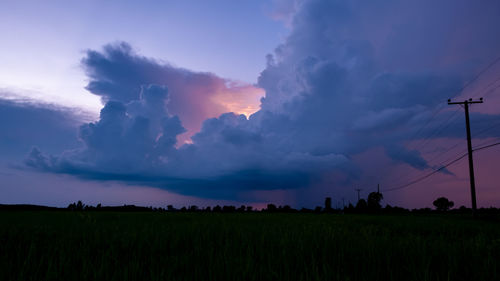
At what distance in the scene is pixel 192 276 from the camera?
2199mm

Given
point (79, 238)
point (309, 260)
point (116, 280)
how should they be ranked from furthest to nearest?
1. point (79, 238)
2. point (309, 260)
3. point (116, 280)

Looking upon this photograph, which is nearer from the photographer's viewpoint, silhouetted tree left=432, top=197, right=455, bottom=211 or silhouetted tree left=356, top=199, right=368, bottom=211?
silhouetted tree left=356, top=199, right=368, bottom=211

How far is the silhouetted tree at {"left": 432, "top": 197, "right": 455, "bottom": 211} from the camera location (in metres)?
139

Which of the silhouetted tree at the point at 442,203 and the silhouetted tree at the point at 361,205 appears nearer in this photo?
Answer: the silhouetted tree at the point at 361,205

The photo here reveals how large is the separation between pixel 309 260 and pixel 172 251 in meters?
1.64

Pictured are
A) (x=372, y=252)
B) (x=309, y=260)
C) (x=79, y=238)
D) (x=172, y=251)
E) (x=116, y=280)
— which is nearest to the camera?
(x=116, y=280)

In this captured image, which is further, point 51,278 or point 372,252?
point 372,252

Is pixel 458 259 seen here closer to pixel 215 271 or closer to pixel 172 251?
pixel 215 271

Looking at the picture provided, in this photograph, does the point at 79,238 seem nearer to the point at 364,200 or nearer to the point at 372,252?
the point at 372,252

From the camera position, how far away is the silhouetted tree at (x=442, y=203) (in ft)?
456

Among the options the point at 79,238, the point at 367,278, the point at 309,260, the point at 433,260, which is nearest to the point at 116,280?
the point at 309,260

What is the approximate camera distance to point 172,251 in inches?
131

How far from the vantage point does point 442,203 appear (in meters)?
141

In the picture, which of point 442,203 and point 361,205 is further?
point 442,203
